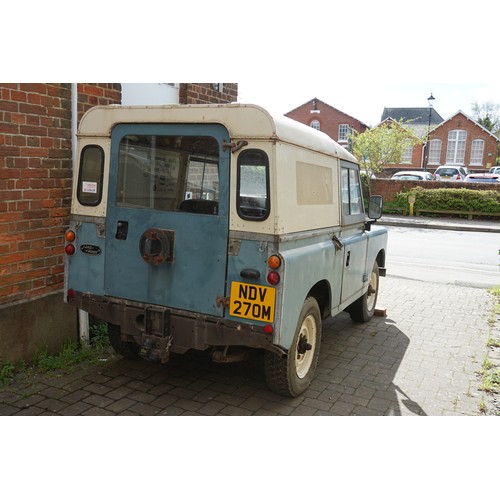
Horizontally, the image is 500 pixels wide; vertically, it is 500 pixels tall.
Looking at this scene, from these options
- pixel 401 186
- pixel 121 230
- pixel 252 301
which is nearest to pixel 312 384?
pixel 252 301

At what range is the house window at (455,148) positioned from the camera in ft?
161

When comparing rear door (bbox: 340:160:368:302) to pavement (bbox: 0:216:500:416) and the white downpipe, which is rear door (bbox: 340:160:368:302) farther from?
the white downpipe

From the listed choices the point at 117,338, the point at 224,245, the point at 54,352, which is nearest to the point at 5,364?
the point at 54,352

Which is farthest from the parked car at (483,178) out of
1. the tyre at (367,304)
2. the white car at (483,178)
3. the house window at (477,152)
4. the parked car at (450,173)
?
the tyre at (367,304)

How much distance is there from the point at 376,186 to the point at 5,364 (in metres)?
22.8

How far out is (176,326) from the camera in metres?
4.10

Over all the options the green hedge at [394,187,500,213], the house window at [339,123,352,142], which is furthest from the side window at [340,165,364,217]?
the house window at [339,123,352,142]

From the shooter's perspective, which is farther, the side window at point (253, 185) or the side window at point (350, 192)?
the side window at point (350, 192)

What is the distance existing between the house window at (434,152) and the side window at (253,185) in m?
50.0

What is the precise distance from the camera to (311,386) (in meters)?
4.80

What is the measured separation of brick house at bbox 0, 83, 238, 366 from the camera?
4570mm

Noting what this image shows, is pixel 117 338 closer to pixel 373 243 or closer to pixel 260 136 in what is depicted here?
pixel 260 136

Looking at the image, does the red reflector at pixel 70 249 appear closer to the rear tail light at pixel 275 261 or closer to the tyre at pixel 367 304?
the rear tail light at pixel 275 261

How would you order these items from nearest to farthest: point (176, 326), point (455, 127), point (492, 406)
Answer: point (176, 326), point (492, 406), point (455, 127)
